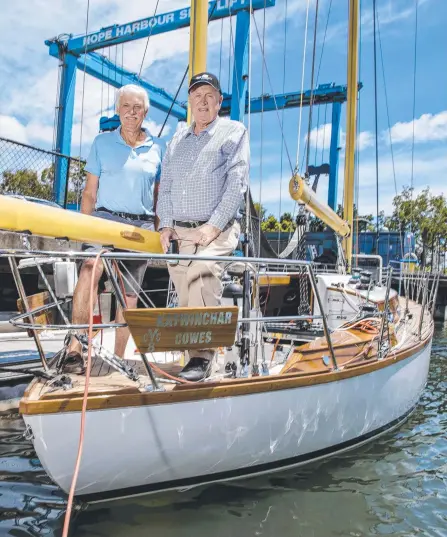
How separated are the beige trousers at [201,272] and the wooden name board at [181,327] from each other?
18.8 inches

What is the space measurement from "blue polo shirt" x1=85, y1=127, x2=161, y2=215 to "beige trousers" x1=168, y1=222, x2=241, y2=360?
0.41 m

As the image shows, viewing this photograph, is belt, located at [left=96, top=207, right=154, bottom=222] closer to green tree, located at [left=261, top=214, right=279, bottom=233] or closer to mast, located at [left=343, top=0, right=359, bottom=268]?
mast, located at [left=343, top=0, right=359, bottom=268]

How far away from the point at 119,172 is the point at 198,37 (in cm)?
200

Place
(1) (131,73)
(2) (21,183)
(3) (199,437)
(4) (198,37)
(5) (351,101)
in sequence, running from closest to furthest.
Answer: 1. (3) (199,437)
2. (4) (198,37)
3. (5) (351,101)
4. (2) (21,183)
5. (1) (131,73)

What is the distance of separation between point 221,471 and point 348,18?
7.60 m

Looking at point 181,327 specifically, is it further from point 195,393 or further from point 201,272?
point 201,272

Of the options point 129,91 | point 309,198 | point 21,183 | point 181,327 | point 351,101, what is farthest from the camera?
point 21,183

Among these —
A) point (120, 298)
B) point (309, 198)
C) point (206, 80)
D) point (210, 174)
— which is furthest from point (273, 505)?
point (309, 198)

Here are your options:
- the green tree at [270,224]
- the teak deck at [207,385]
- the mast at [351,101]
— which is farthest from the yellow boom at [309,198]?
the green tree at [270,224]

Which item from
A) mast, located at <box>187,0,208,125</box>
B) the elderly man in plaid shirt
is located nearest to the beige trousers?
the elderly man in plaid shirt

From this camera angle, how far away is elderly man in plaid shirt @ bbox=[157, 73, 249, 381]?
2932mm

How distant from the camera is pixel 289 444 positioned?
3.08 metres

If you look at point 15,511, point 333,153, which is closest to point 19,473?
point 15,511

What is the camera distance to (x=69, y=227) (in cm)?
253
